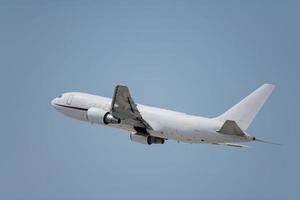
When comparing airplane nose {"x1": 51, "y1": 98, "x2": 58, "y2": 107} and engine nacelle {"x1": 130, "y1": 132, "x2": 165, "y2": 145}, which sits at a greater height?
airplane nose {"x1": 51, "y1": 98, "x2": 58, "y2": 107}

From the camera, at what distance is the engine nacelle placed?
61375mm

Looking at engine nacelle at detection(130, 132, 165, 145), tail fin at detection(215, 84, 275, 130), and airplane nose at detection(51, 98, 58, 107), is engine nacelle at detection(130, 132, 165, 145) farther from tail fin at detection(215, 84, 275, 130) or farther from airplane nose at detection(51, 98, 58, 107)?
airplane nose at detection(51, 98, 58, 107)

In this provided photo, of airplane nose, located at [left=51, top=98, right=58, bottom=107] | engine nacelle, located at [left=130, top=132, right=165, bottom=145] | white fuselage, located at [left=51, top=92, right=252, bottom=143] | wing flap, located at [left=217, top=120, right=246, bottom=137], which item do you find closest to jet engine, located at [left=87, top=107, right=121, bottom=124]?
white fuselage, located at [left=51, top=92, right=252, bottom=143]

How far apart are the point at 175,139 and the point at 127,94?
6312 millimetres

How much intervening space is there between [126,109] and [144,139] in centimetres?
448

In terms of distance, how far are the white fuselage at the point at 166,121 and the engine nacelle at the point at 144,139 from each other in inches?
29.6

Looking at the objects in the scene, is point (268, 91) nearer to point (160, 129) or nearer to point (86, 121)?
point (160, 129)

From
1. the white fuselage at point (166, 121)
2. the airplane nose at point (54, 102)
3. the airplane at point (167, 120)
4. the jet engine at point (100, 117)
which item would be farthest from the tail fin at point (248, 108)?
the airplane nose at point (54, 102)

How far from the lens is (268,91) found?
186 ft

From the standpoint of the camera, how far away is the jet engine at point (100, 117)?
197 feet

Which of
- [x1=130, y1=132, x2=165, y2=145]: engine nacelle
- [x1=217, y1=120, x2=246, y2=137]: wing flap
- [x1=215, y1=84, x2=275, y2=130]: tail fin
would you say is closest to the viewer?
[x1=217, y1=120, x2=246, y2=137]: wing flap

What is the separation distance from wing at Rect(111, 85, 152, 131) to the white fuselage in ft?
3.19

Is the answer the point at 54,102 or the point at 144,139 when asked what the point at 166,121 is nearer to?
the point at 144,139

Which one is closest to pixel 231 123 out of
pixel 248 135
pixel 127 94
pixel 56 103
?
pixel 248 135
